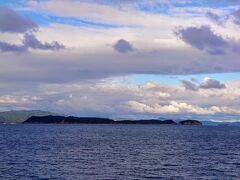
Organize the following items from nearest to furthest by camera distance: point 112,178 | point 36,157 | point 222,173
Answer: point 112,178 → point 222,173 → point 36,157

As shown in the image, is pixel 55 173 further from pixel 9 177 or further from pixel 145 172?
pixel 145 172

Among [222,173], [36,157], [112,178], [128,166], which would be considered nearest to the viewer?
[112,178]

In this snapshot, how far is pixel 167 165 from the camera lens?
95.8 metres

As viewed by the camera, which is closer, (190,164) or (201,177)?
(201,177)


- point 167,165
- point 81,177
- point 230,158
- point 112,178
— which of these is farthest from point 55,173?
point 230,158

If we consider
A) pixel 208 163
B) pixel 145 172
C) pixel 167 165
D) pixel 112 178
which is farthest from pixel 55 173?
pixel 208 163

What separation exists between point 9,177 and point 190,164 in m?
39.8

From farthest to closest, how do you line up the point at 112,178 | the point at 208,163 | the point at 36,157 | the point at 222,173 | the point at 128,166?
the point at 36,157 → the point at 208,163 → the point at 128,166 → the point at 222,173 → the point at 112,178

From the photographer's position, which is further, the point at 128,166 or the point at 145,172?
the point at 128,166

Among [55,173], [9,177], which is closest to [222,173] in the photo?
[55,173]

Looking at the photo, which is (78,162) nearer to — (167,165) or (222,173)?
(167,165)

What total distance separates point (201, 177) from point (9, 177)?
33461mm

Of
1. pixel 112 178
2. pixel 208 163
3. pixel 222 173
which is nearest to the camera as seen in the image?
pixel 112 178

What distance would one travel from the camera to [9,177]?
255 feet
